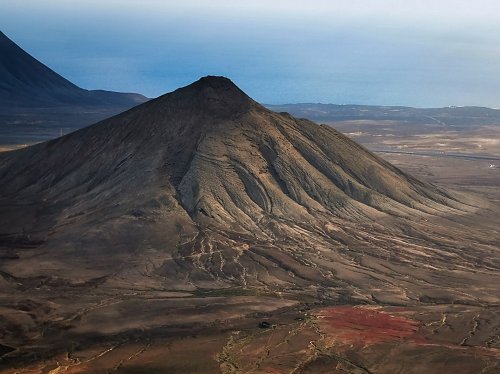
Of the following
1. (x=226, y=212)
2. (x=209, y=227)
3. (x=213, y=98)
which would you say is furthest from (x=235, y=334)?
(x=213, y=98)

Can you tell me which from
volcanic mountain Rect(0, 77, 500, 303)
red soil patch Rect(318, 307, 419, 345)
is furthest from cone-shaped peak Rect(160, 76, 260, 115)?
red soil patch Rect(318, 307, 419, 345)

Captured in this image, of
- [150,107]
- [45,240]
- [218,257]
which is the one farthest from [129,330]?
[150,107]

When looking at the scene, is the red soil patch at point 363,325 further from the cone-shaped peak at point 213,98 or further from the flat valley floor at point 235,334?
the cone-shaped peak at point 213,98

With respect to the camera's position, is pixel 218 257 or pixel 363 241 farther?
pixel 363 241

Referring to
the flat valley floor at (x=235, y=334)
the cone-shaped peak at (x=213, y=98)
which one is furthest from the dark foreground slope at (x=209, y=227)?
the flat valley floor at (x=235, y=334)

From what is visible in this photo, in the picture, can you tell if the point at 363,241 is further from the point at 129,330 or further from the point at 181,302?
the point at 129,330

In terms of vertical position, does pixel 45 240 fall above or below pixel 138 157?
below
